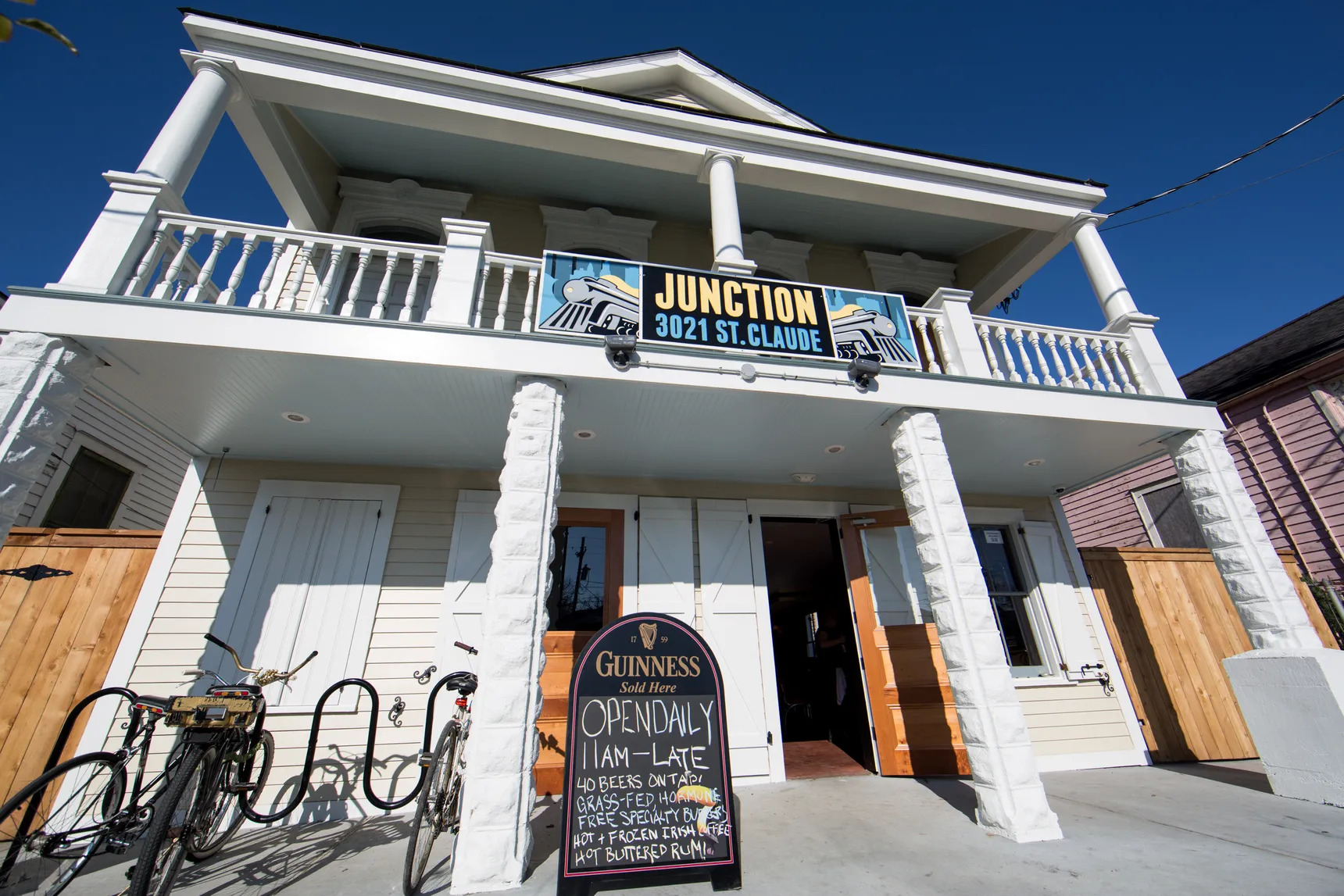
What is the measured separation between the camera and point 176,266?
3.86 metres

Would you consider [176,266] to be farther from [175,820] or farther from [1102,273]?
[1102,273]

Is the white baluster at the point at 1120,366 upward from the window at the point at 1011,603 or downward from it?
upward

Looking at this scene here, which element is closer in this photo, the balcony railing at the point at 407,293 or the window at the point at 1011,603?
the balcony railing at the point at 407,293

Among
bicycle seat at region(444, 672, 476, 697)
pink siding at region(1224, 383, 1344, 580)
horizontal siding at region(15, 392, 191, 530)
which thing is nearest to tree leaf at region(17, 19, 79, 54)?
bicycle seat at region(444, 672, 476, 697)

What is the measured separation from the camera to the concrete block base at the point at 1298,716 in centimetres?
379

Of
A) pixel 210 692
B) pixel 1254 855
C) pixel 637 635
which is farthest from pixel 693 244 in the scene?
pixel 1254 855

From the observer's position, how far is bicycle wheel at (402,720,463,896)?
9.02ft

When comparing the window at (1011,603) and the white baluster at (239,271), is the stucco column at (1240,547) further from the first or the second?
the white baluster at (239,271)

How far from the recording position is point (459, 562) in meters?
5.20

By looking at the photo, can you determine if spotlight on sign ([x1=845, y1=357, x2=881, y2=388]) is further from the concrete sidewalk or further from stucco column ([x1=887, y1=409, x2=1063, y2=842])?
the concrete sidewalk

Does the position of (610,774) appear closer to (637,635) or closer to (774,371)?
(637,635)

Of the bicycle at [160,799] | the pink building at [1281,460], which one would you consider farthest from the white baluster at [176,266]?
the pink building at [1281,460]

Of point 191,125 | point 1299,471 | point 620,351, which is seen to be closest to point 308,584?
point 620,351

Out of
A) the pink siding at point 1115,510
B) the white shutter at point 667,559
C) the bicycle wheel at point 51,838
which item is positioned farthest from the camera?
the pink siding at point 1115,510
